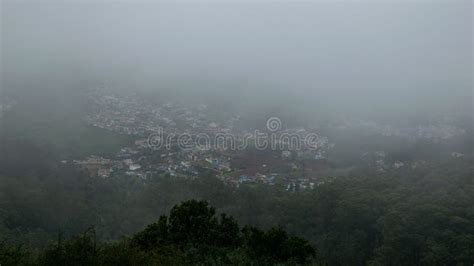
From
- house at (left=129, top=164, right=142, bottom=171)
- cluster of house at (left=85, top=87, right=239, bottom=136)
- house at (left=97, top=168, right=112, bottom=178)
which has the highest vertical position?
cluster of house at (left=85, top=87, right=239, bottom=136)

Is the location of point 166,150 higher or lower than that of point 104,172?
higher

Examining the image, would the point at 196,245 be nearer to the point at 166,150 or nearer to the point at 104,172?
the point at 104,172

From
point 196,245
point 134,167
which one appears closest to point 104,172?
point 134,167

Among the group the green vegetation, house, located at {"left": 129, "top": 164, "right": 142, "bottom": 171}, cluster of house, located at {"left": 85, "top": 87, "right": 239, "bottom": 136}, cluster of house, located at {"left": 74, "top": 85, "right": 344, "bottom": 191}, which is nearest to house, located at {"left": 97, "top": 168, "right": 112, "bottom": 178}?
cluster of house, located at {"left": 74, "top": 85, "right": 344, "bottom": 191}

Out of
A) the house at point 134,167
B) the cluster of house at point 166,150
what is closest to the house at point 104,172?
the cluster of house at point 166,150

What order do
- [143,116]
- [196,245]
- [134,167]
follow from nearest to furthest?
[196,245] < [134,167] < [143,116]

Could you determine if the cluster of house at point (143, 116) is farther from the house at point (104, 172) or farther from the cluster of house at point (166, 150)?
the house at point (104, 172)

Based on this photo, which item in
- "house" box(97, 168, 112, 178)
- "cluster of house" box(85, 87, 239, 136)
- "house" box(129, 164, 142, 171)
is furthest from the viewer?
"cluster of house" box(85, 87, 239, 136)

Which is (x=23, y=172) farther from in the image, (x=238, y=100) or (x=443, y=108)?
(x=443, y=108)

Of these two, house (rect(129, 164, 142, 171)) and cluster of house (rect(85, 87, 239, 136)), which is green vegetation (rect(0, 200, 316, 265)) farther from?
cluster of house (rect(85, 87, 239, 136))

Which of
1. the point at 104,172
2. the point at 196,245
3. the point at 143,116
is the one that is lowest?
the point at 104,172

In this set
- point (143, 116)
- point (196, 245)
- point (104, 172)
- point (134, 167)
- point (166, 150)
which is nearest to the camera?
point (196, 245)
